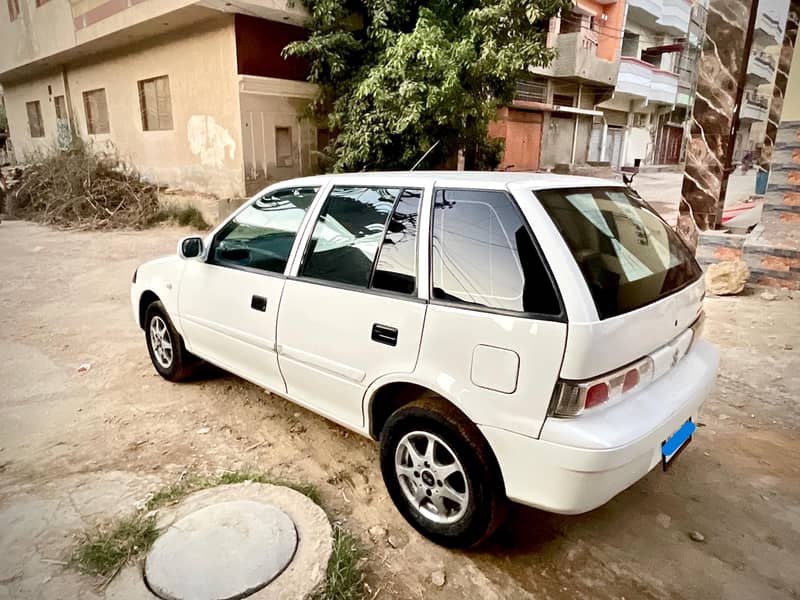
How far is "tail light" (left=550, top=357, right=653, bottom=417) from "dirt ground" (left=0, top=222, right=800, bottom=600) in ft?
2.71

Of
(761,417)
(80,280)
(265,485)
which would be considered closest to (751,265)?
(761,417)

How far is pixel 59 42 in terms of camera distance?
12867 millimetres

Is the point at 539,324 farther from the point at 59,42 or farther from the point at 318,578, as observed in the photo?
the point at 59,42

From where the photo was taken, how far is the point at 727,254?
21.9 ft

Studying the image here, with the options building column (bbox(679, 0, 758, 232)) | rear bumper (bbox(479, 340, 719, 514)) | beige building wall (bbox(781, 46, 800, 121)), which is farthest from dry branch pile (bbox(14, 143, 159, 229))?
beige building wall (bbox(781, 46, 800, 121))

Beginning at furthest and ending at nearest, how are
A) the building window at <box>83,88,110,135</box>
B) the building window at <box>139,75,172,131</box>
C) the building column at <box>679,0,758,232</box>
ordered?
the building window at <box>83,88,110,135</box>, the building window at <box>139,75,172,131</box>, the building column at <box>679,0,758,232</box>

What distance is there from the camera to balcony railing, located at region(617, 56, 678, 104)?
22844mm

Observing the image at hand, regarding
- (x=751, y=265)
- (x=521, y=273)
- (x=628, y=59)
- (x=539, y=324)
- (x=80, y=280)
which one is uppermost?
(x=628, y=59)

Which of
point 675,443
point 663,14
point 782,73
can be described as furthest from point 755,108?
point 675,443

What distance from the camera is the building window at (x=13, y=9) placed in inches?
573

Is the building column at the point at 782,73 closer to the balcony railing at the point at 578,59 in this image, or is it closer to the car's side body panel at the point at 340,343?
the car's side body panel at the point at 340,343

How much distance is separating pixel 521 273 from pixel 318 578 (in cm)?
144

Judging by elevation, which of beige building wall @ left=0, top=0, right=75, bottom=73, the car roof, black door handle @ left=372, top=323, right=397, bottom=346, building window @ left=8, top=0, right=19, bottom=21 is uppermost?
building window @ left=8, top=0, right=19, bottom=21

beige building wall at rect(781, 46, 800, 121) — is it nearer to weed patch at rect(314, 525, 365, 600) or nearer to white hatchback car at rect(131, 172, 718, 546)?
white hatchback car at rect(131, 172, 718, 546)
